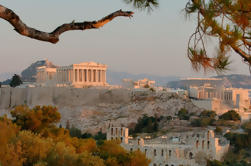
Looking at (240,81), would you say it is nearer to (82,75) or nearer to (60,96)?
(82,75)

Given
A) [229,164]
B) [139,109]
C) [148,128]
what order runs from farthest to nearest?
1. [139,109]
2. [148,128]
3. [229,164]

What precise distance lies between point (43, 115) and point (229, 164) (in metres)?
11.8

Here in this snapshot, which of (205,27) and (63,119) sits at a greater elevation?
(205,27)

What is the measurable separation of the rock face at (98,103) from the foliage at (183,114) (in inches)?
44.1

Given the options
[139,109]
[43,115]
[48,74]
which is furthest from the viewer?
[48,74]

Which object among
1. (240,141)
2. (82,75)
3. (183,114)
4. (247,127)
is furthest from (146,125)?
(82,75)

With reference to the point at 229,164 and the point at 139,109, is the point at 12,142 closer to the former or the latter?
the point at 229,164

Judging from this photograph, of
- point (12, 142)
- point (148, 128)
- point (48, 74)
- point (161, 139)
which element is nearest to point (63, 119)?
point (148, 128)

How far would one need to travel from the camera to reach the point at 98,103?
213 ft

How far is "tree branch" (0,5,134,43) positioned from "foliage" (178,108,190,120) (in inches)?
1798

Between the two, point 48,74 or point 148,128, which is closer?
point 148,128

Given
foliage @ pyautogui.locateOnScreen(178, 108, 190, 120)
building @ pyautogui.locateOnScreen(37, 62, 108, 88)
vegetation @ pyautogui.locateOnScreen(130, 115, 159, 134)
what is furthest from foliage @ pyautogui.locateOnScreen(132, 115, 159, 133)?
building @ pyautogui.locateOnScreen(37, 62, 108, 88)

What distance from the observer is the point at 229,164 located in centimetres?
3031

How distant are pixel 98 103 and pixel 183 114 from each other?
15045 mm
